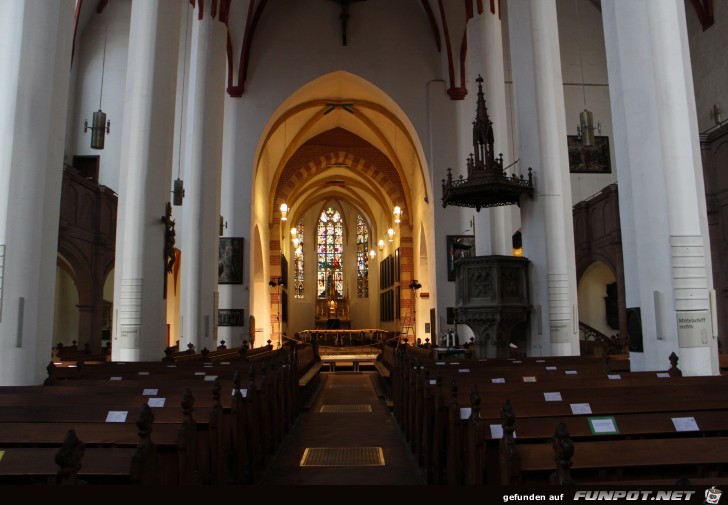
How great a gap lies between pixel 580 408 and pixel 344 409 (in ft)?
21.3

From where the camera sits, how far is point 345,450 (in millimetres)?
6293

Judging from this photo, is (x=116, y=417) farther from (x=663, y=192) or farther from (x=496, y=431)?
(x=663, y=192)

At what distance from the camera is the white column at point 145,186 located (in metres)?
8.56

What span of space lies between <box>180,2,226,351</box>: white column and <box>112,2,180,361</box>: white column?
325 centimetres

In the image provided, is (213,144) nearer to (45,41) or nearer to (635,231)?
(45,41)

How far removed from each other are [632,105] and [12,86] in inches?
257

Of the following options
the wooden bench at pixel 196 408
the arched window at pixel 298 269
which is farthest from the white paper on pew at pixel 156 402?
the arched window at pixel 298 269

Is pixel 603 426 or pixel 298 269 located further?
pixel 298 269

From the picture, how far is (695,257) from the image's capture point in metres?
6.09

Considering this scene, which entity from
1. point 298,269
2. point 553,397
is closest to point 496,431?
point 553,397

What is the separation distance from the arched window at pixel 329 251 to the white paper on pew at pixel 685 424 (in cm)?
3484

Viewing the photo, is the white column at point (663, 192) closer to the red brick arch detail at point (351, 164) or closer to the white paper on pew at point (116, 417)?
the white paper on pew at point (116, 417)

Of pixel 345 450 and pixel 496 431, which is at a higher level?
pixel 496 431

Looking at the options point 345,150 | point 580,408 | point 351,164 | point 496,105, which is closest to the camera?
point 580,408
